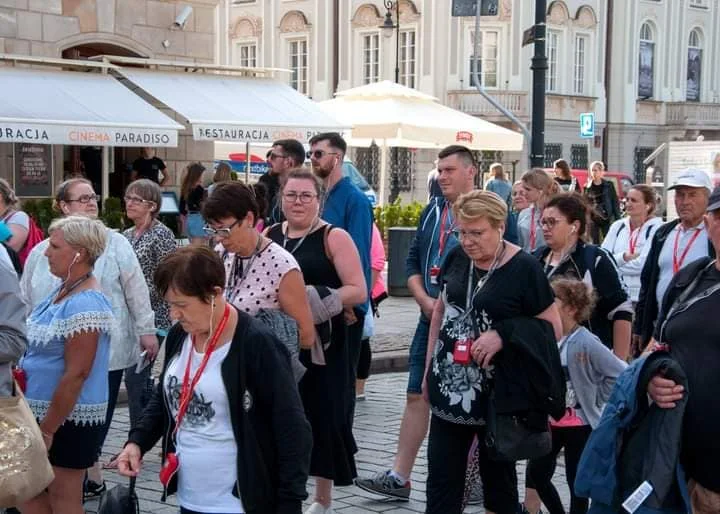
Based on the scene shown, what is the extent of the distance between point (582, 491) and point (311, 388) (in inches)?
79.8

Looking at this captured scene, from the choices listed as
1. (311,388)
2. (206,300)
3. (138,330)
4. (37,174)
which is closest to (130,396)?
(138,330)

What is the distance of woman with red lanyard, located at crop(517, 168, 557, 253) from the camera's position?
355 inches

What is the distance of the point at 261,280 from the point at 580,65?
39473 mm

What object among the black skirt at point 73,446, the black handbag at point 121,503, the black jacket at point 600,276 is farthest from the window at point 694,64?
the black handbag at point 121,503

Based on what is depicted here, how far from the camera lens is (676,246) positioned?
7262 millimetres

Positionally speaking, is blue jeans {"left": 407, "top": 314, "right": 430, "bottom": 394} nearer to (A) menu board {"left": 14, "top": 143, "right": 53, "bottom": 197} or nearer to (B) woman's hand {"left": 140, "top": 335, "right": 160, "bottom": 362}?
(B) woman's hand {"left": 140, "top": 335, "right": 160, "bottom": 362}

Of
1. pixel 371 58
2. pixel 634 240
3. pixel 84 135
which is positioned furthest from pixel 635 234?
pixel 371 58

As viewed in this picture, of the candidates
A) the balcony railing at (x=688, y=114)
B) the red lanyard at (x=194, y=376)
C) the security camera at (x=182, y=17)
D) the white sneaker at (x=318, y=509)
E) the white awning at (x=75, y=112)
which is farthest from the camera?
the balcony railing at (x=688, y=114)

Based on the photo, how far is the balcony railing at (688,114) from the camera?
45844 mm

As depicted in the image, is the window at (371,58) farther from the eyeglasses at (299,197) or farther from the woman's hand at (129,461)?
the woman's hand at (129,461)

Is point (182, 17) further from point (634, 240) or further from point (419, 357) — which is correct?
point (419, 357)

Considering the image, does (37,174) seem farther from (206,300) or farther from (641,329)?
(206,300)

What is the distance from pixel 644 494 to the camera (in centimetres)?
410

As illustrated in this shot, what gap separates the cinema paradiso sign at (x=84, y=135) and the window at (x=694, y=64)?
118 ft
